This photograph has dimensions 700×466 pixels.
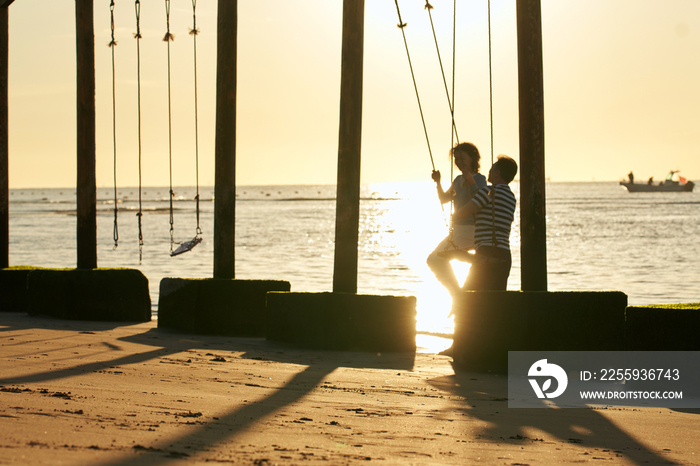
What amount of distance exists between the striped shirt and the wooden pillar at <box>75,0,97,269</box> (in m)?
5.71

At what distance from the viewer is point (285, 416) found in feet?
12.9

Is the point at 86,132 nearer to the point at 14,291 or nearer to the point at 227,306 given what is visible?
the point at 14,291

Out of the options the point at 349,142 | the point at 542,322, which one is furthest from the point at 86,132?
the point at 542,322

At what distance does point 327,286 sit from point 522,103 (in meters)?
10.5

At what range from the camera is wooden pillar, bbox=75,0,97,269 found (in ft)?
29.8

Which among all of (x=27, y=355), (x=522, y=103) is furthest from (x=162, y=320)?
(x=522, y=103)

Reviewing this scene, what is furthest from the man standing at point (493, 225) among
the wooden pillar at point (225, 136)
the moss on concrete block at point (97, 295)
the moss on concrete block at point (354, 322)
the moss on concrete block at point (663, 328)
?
the moss on concrete block at point (97, 295)

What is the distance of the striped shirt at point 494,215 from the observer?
5926 millimetres

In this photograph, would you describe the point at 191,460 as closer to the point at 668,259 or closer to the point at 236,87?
the point at 236,87

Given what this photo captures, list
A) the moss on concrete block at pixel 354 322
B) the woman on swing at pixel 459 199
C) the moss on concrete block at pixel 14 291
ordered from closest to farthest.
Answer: the woman on swing at pixel 459 199 → the moss on concrete block at pixel 354 322 → the moss on concrete block at pixel 14 291

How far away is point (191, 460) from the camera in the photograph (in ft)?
9.77

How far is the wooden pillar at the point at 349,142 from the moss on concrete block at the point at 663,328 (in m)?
2.86

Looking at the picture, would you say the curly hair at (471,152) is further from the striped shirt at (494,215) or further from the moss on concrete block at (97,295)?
the moss on concrete block at (97,295)

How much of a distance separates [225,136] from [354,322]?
283 cm
